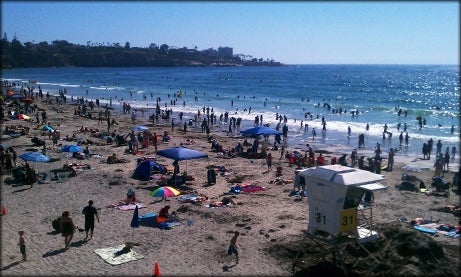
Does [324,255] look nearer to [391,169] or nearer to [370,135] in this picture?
→ [391,169]

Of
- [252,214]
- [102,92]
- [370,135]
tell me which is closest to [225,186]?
[252,214]

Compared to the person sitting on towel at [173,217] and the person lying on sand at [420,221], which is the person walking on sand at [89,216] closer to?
the person sitting on towel at [173,217]

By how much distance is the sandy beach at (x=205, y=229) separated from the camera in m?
10.8

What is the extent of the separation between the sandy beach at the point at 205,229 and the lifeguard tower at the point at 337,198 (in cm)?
111

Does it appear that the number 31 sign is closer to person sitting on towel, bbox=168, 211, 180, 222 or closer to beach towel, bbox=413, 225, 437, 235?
beach towel, bbox=413, 225, 437, 235

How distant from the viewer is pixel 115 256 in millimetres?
11727

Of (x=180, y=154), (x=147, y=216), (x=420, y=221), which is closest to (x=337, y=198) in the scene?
(x=420, y=221)

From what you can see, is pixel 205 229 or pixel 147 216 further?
pixel 147 216

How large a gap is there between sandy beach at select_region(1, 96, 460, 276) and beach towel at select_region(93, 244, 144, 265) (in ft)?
0.49

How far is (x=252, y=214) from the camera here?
15.4 m

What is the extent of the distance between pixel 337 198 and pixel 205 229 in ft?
17.9

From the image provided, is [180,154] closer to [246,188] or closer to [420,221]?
[246,188]

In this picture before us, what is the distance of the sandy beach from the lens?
1079 cm

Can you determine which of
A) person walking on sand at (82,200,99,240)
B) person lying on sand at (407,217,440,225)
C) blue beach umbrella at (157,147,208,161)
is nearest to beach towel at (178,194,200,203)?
blue beach umbrella at (157,147,208,161)
